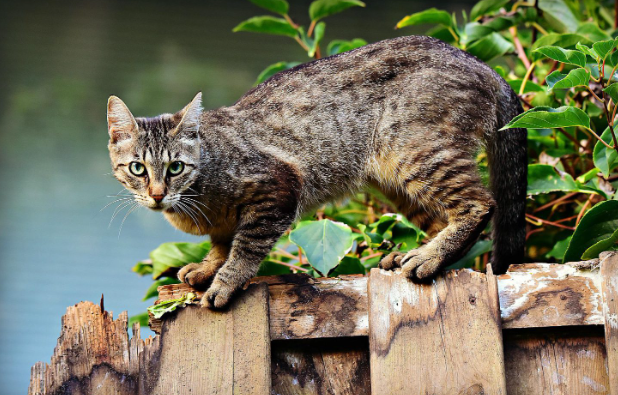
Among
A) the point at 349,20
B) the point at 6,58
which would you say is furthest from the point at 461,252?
the point at 6,58

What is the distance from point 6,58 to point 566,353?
15.4ft

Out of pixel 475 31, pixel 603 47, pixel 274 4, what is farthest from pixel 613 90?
pixel 274 4

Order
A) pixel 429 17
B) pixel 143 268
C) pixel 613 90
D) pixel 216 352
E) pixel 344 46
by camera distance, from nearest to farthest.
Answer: pixel 216 352, pixel 613 90, pixel 429 17, pixel 143 268, pixel 344 46

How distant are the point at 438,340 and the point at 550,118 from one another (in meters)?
0.80

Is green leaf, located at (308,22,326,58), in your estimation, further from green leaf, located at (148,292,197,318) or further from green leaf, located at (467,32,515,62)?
green leaf, located at (148,292,197,318)

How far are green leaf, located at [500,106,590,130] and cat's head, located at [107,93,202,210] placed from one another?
4.21ft

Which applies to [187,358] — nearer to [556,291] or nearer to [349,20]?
[556,291]

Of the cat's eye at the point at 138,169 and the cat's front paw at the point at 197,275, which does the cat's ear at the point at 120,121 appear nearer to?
the cat's eye at the point at 138,169

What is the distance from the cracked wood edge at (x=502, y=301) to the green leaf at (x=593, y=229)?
0.71ft

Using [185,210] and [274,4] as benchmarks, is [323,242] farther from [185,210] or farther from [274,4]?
[274,4]

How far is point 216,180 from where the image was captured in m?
2.64

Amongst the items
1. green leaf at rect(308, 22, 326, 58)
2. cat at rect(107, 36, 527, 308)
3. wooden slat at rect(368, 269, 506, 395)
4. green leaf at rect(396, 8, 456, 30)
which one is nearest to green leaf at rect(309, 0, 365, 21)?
green leaf at rect(308, 22, 326, 58)

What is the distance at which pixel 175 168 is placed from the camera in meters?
2.61

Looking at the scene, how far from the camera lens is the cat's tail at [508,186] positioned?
104 inches
